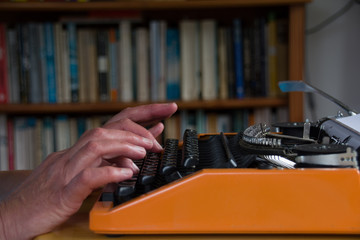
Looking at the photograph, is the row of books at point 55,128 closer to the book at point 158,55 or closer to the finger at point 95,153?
the book at point 158,55

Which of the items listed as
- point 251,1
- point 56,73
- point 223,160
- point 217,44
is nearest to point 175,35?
point 217,44

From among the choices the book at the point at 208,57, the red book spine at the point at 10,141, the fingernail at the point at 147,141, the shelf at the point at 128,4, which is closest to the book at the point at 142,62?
the shelf at the point at 128,4

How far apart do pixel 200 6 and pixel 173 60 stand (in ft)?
0.80

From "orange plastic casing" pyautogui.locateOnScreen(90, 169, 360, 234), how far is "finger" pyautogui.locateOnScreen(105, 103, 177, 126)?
0.99 ft

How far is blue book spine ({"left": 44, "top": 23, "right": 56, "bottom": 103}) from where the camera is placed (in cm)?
182

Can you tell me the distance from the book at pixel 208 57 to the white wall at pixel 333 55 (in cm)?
49

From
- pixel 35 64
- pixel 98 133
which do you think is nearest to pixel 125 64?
pixel 35 64

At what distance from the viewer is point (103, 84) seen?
1.85 meters

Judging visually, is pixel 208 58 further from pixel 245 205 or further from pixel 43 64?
pixel 245 205

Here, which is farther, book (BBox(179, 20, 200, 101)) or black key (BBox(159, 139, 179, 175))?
book (BBox(179, 20, 200, 101))

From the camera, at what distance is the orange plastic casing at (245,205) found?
544mm

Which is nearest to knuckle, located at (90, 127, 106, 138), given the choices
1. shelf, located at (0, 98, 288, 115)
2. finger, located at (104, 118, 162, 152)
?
finger, located at (104, 118, 162, 152)

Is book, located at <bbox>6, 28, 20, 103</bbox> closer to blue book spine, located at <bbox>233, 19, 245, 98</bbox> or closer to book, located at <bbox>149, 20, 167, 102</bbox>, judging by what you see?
book, located at <bbox>149, 20, 167, 102</bbox>

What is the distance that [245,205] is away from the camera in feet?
1.81
